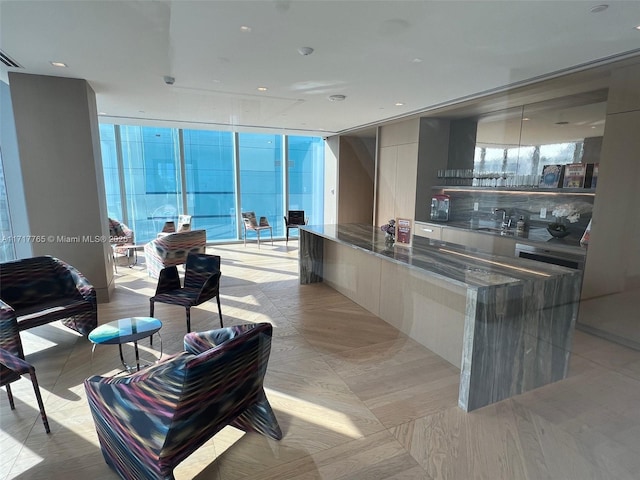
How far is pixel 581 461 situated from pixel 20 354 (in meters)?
3.64

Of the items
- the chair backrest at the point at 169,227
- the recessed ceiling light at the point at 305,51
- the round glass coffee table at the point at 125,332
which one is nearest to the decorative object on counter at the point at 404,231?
the recessed ceiling light at the point at 305,51

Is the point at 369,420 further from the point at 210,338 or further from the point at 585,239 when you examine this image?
the point at 585,239

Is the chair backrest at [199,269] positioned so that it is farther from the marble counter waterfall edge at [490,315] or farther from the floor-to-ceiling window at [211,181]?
the floor-to-ceiling window at [211,181]

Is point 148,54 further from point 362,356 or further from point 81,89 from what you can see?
point 362,356

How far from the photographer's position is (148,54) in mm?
2836

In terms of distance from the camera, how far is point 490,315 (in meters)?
2.08

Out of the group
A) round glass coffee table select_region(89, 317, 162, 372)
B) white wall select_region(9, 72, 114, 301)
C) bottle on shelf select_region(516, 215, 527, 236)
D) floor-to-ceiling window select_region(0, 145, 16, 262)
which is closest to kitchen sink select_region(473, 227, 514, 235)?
bottle on shelf select_region(516, 215, 527, 236)

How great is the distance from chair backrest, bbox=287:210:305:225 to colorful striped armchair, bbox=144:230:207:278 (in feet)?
10.1

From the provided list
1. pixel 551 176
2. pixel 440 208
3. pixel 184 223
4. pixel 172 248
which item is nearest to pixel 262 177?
pixel 184 223

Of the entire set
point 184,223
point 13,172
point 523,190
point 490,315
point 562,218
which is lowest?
point 490,315

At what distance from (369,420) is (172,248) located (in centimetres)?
340

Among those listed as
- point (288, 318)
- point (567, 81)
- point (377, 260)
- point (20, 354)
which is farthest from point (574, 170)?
point (20, 354)

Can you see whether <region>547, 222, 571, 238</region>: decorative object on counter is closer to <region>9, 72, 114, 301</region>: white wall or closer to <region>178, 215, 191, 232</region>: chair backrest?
<region>9, 72, 114, 301</region>: white wall

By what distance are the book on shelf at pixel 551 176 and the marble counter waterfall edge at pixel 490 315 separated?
1.75m
